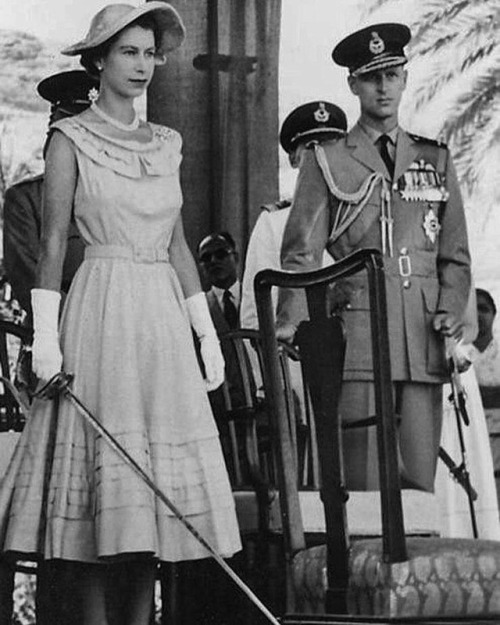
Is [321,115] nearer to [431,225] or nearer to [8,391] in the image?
[431,225]

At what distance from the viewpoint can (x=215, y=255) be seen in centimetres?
583

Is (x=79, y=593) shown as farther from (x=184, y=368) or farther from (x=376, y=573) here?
(x=376, y=573)

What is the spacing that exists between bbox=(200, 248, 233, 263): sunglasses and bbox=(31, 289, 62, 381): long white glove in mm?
1274

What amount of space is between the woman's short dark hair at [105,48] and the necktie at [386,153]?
35.3 inches

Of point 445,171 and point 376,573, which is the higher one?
point 445,171

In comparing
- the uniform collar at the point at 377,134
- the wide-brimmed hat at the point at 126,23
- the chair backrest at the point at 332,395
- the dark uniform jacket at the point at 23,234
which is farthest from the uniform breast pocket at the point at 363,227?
the chair backrest at the point at 332,395

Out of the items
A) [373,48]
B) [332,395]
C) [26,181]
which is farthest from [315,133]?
[332,395]

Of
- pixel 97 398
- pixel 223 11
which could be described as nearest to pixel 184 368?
pixel 97 398

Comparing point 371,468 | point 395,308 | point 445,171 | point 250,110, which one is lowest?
point 371,468

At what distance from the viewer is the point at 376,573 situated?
3.86 meters

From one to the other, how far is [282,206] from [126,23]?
3.94 feet

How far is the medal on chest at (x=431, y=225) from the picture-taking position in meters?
5.38

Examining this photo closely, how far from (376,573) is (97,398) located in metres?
1.01

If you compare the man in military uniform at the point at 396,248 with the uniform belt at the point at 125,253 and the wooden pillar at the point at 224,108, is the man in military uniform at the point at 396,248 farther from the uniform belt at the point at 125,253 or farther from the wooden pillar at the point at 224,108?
the uniform belt at the point at 125,253
